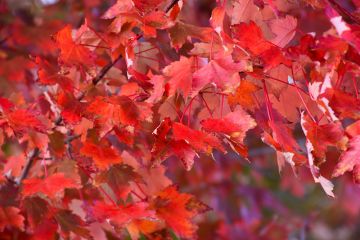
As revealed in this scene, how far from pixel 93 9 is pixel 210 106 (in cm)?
179

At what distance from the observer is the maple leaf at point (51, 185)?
1.46m

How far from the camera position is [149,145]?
1740 millimetres

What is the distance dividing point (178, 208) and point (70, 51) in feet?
1.44

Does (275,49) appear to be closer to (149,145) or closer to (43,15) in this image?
(149,145)

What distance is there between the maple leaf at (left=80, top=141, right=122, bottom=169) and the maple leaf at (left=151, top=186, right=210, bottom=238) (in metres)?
0.14

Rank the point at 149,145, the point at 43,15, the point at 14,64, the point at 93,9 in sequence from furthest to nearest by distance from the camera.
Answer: the point at 93,9 < the point at 43,15 < the point at 14,64 < the point at 149,145

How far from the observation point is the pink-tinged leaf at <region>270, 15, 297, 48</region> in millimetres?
1264

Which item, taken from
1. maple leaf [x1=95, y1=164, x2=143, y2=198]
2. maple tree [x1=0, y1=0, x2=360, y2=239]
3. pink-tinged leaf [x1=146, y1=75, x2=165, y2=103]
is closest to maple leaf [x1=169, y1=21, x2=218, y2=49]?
maple tree [x1=0, y1=0, x2=360, y2=239]

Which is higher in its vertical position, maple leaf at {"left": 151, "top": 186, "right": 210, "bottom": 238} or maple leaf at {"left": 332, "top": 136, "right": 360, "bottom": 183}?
maple leaf at {"left": 332, "top": 136, "right": 360, "bottom": 183}

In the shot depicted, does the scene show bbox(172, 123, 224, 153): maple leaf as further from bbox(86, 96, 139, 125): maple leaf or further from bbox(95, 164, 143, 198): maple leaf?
bbox(95, 164, 143, 198): maple leaf

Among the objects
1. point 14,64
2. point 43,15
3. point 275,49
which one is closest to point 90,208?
point 275,49

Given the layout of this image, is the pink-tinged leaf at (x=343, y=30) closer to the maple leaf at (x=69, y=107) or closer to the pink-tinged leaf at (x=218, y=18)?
the pink-tinged leaf at (x=218, y=18)

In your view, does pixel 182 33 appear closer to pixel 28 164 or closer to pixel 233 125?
pixel 233 125

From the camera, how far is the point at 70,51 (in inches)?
56.4
